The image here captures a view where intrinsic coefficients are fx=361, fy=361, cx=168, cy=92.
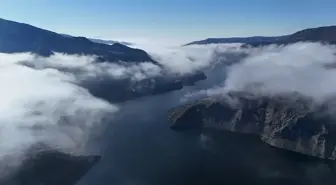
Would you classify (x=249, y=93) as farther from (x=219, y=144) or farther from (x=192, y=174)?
(x=192, y=174)

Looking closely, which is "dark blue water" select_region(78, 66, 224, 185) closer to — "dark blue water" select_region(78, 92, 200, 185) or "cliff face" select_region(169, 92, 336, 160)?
"dark blue water" select_region(78, 92, 200, 185)

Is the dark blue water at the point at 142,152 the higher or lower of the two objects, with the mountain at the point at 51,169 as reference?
lower

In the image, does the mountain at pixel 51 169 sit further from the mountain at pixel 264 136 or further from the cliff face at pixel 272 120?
the cliff face at pixel 272 120

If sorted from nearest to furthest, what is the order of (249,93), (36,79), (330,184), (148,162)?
(330,184)
(148,162)
(249,93)
(36,79)

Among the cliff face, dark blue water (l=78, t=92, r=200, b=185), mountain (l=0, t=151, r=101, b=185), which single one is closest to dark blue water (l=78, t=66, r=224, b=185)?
dark blue water (l=78, t=92, r=200, b=185)

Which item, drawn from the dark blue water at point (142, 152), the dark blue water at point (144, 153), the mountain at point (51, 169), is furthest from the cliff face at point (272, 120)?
the mountain at point (51, 169)

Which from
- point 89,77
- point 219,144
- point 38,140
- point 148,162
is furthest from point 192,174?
point 89,77

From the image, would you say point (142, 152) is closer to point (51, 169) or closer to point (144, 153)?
point (144, 153)
